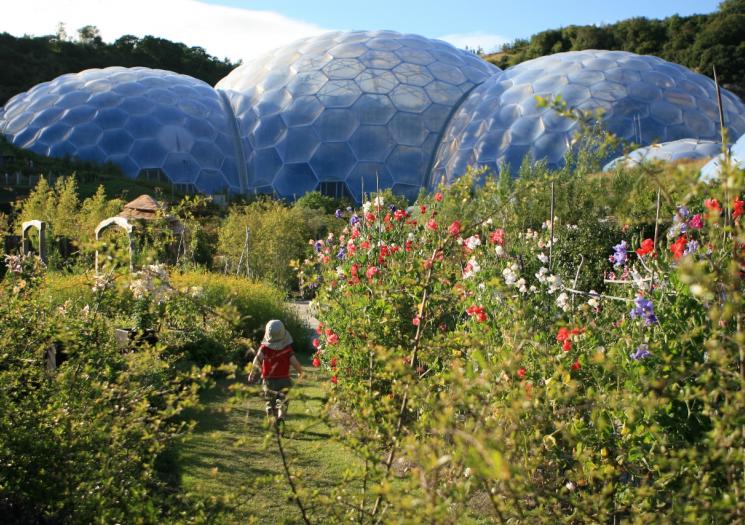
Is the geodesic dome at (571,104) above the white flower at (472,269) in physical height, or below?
above

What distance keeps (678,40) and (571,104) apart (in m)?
18.4

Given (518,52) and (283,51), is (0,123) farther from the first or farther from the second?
(518,52)

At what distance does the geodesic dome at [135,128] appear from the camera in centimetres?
2373

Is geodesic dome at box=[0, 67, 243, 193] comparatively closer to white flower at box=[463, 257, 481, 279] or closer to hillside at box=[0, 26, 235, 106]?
hillside at box=[0, 26, 235, 106]

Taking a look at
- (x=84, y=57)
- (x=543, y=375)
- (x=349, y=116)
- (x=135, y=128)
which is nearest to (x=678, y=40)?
(x=349, y=116)

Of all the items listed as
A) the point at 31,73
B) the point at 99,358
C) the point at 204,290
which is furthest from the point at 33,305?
the point at 31,73

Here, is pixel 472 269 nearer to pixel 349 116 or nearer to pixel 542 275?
pixel 542 275

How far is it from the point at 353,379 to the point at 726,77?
35.1 meters

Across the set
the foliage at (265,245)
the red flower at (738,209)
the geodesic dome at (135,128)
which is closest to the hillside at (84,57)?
the geodesic dome at (135,128)

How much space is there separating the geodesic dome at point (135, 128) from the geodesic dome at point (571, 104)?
7422 millimetres

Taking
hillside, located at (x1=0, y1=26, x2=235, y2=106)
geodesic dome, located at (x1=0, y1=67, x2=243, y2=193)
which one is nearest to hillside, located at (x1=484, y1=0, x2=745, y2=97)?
hillside, located at (x1=0, y1=26, x2=235, y2=106)

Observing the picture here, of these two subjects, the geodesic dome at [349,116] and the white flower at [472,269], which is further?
the geodesic dome at [349,116]

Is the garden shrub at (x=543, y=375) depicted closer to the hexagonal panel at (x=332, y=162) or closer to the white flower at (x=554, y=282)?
the white flower at (x=554, y=282)

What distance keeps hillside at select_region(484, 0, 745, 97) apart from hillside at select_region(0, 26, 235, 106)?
644 inches
